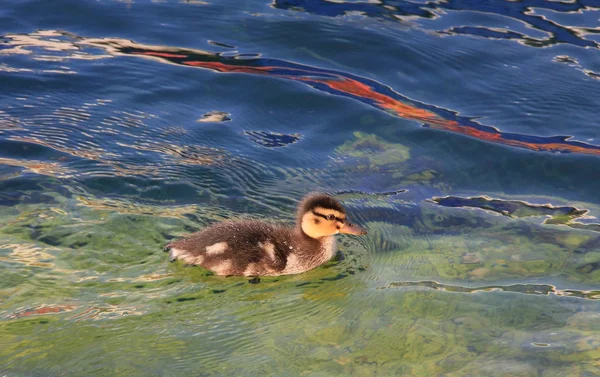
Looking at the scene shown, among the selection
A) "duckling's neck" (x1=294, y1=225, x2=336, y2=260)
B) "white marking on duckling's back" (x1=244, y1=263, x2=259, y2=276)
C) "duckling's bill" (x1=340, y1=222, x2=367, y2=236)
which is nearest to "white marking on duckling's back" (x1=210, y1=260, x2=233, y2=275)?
"white marking on duckling's back" (x1=244, y1=263, x2=259, y2=276)

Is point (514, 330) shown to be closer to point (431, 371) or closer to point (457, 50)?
point (431, 371)

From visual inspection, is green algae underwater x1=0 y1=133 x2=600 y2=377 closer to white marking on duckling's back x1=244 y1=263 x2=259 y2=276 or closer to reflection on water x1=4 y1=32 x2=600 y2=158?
white marking on duckling's back x1=244 y1=263 x2=259 y2=276

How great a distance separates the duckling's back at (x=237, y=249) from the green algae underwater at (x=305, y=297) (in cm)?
11

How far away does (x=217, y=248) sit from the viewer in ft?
18.6

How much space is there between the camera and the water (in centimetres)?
496

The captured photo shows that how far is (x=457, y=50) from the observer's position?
900 cm

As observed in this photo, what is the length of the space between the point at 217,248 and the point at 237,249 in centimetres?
13

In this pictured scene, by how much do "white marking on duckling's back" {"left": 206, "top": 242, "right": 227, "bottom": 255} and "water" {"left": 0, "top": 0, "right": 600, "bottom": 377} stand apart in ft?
0.47

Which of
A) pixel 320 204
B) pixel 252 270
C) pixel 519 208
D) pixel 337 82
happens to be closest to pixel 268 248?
pixel 252 270

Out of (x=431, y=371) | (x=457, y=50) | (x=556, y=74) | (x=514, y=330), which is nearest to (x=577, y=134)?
(x=556, y=74)

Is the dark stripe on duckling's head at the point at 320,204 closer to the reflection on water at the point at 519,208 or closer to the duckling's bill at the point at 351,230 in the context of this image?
the duckling's bill at the point at 351,230

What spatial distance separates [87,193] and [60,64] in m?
2.39

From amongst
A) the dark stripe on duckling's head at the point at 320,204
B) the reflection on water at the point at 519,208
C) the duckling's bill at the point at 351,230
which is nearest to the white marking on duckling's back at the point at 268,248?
the dark stripe on duckling's head at the point at 320,204

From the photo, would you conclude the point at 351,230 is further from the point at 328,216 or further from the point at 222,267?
the point at 222,267
